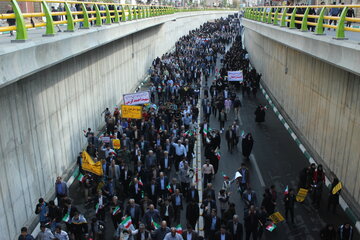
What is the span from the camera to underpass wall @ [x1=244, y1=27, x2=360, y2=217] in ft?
39.0

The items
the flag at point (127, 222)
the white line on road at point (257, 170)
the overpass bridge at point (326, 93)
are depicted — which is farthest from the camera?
the white line on road at point (257, 170)

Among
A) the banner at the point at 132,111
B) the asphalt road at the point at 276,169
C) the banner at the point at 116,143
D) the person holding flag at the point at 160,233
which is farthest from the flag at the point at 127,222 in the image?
the banner at the point at 132,111

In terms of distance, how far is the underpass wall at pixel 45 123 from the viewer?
32.7 feet

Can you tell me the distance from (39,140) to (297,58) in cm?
1230

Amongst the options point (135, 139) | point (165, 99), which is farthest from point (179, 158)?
point (165, 99)

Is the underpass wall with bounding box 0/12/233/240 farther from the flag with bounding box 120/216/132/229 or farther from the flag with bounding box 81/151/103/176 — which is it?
the flag with bounding box 120/216/132/229

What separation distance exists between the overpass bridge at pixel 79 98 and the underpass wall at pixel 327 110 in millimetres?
31

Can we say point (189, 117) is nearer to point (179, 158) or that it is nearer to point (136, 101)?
point (136, 101)

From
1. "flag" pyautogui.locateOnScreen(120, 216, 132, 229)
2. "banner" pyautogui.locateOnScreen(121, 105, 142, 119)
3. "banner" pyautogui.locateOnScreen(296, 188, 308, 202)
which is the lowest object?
"banner" pyautogui.locateOnScreen(296, 188, 308, 202)

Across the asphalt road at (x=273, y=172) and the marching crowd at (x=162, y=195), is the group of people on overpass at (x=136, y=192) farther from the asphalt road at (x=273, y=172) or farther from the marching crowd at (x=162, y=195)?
the asphalt road at (x=273, y=172)

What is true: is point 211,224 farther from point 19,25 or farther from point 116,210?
point 19,25

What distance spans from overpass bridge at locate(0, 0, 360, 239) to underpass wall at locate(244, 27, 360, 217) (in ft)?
0.10

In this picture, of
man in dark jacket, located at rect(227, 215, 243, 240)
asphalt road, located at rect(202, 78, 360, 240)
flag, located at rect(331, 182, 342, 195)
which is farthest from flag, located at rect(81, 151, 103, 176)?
flag, located at rect(331, 182, 342, 195)

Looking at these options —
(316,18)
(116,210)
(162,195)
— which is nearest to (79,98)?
(162,195)
